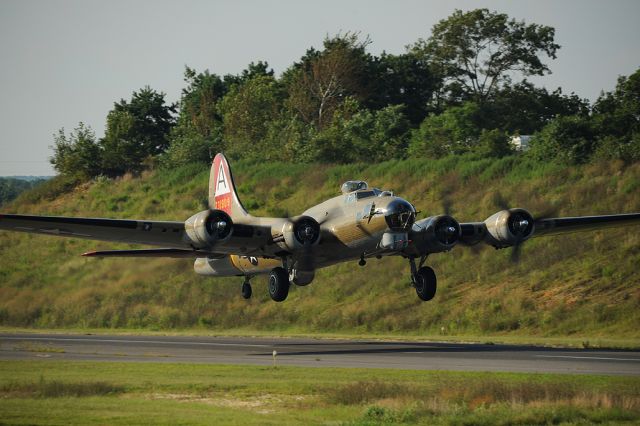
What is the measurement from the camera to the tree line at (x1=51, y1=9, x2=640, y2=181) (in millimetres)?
82812

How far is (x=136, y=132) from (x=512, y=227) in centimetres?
7238

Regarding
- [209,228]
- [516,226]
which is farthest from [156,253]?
[516,226]

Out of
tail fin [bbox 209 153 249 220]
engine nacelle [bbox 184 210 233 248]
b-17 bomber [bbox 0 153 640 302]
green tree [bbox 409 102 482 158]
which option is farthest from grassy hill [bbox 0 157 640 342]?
engine nacelle [bbox 184 210 233 248]

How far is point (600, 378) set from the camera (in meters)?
26.8

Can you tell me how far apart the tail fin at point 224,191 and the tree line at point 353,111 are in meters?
34.4

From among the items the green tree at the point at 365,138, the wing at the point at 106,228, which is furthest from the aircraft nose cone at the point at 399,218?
the green tree at the point at 365,138

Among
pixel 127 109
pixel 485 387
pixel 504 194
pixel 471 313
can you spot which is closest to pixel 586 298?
pixel 471 313

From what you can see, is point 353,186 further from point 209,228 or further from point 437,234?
point 209,228

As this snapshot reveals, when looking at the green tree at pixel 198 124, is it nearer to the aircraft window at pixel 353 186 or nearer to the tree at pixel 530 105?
the tree at pixel 530 105

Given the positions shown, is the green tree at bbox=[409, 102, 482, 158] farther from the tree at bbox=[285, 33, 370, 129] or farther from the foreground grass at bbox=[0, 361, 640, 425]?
the foreground grass at bbox=[0, 361, 640, 425]

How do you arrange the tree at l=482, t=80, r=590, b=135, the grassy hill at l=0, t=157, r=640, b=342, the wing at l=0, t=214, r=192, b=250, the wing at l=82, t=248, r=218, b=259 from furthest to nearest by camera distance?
the tree at l=482, t=80, r=590, b=135 → the grassy hill at l=0, t=157, r=640, b=342 → the wing at l=82, t=248, r=218, b=259 → the wing at l=0, t=214, r=192, b=250

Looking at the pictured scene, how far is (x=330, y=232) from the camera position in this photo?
37.3 meters

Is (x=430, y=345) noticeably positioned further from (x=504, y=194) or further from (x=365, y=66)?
(x=365, y=66)

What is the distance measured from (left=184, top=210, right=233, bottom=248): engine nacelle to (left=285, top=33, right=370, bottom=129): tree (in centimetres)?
5880
